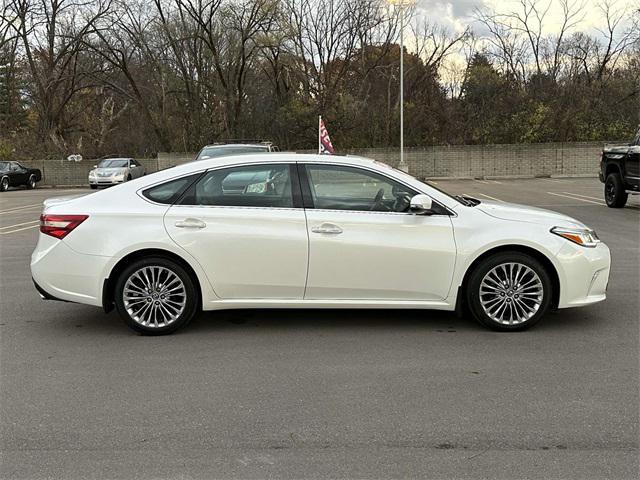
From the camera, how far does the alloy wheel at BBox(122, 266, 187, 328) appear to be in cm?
539

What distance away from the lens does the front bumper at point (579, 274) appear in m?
5.41

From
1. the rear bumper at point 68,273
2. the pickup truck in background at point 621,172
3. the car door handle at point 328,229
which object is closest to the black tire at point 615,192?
the pickup truck in background at point 621,172

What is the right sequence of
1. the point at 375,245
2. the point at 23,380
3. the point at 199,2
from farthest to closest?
1. the point at 199,2
2. the point at 375,245
3. the point at 23,380

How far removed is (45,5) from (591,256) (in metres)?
39.5

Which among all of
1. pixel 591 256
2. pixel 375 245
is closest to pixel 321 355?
pixel 375 245

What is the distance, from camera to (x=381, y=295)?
17.8 ft

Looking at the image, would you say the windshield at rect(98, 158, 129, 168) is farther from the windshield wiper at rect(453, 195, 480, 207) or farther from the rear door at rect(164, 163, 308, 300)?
the windshield wiper at rect(453, 195, 480, 207)

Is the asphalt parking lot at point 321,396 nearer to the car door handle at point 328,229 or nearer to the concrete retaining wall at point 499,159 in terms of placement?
the car door handle at point 328,229

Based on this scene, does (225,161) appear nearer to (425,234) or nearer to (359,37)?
(425,234)

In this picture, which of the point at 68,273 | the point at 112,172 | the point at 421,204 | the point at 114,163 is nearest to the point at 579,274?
the point at 421,204

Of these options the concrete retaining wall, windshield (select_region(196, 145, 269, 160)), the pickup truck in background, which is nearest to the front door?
windshield (select_region(196, 145, 269, 160))

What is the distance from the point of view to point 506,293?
543 cm

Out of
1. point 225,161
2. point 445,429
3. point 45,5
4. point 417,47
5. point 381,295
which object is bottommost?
point 445,429

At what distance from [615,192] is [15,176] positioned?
89.8ft
